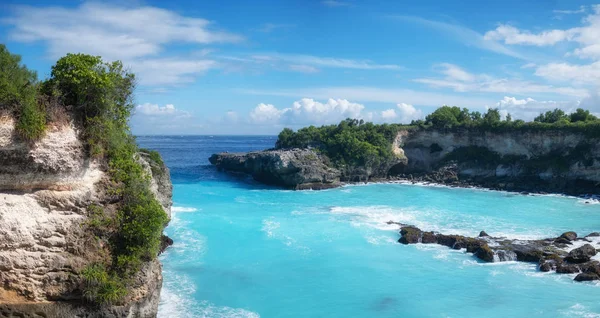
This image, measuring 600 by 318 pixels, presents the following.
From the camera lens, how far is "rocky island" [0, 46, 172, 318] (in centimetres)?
1192

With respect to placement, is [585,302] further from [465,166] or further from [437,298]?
[465,166]

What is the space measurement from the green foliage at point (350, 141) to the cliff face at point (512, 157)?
402 centimetres

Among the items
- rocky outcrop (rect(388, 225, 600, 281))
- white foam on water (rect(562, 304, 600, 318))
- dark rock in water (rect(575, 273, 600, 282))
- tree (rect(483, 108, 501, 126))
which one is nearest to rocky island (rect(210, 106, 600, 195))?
tree (rect(483, 108, 501, 126))

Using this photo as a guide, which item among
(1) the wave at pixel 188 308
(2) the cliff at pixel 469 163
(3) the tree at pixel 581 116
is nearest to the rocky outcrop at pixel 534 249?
(1) the wave at pixel 188 308

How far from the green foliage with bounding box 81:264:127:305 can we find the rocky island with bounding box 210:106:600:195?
3934 cm

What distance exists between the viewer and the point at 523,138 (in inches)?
2156

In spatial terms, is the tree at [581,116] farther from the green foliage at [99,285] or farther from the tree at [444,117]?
the green foliage at [99,285]

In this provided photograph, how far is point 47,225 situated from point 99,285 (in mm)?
2148

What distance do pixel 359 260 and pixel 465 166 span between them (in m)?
37.9

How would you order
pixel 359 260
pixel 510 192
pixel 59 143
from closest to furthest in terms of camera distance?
pixel 59 143 → pixel 359 260 → pixel 510 192

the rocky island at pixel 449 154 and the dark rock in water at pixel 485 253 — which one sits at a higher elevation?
the rocky island at pixel 449 154

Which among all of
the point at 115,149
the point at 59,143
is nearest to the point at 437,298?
the point at 115,149

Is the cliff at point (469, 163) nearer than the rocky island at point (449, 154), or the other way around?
the cliff at point (469, 163)

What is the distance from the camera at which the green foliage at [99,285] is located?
490 inches
